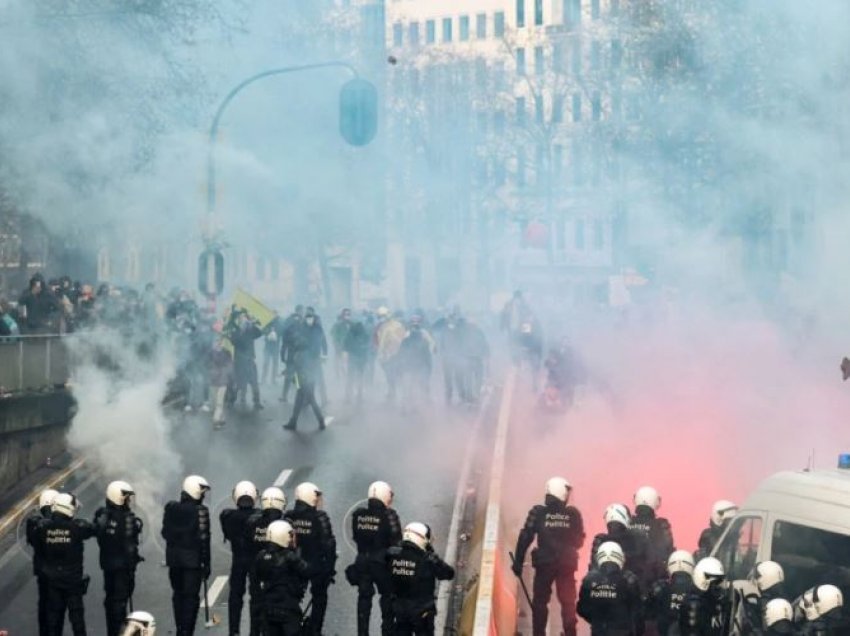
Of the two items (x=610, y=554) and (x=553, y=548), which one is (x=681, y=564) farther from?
(x=553, y=548)

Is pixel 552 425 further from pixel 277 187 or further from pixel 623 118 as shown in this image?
pixel 277 187

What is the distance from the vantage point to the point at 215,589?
54.3 ft

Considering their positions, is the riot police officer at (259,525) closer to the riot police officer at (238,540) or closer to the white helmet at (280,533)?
the riot police officer at (238,540)

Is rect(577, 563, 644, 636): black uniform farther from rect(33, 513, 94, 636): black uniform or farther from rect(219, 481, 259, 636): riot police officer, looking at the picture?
rect(33, 513, 94, 636): black uniform

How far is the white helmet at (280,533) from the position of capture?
1303cm

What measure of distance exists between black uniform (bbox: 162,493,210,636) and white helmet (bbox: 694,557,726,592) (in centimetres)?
488

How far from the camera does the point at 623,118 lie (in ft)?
122

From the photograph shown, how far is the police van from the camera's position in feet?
37.1

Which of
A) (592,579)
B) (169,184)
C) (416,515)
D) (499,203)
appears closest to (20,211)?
(169,184)

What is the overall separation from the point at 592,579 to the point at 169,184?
27.4m

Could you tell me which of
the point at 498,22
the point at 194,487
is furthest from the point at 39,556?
the point at 498,22

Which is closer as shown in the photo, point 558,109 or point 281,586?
point 281,586

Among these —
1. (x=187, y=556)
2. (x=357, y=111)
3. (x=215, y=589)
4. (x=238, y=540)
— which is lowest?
(x=215, y=589)

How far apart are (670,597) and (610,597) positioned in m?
0.55
